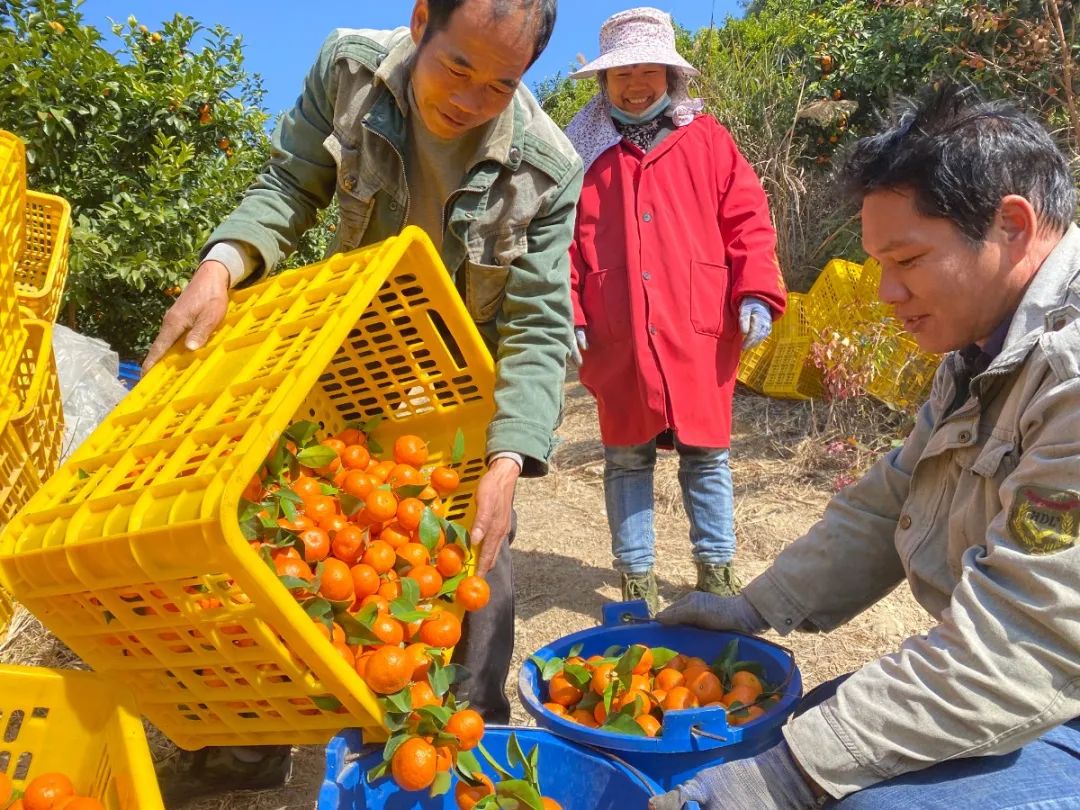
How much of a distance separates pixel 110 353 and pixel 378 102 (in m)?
2.29

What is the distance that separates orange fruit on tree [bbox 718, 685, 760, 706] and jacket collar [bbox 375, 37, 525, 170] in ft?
3.86

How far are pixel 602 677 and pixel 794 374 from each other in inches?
144

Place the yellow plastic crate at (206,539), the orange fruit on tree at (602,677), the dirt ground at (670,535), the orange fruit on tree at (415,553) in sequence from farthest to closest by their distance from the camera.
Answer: the dirt ground at (670,535)
the orange fruit on tree at (602,677)
the orange fruit on tree at (415,553)
the yellow plastic crate at (206,539)

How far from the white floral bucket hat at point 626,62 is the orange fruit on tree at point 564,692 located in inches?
74.6

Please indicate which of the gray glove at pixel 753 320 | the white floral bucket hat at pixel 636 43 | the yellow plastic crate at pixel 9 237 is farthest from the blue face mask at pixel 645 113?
the yellow plastic crate at pixel 9 237

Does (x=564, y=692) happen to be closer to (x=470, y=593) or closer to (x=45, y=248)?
(x=470, y=593)

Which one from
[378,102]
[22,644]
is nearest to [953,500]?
[378,102]

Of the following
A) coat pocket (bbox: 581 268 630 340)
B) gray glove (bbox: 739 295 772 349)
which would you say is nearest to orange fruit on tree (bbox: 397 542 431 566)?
coat pocket (bbox: 581 268 630 340)

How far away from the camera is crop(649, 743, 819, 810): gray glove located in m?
1.37

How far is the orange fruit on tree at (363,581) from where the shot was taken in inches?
62.5

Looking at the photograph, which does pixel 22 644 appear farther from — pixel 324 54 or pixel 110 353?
pixel 324 54

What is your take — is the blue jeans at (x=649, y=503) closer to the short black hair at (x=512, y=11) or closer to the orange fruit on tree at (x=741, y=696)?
the orange fruit on tree at (x=741, y=696)

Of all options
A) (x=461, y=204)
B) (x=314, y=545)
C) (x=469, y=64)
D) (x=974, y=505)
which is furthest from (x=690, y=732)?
(x=469, y=64)

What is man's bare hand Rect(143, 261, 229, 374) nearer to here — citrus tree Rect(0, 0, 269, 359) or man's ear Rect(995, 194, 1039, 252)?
man's ear Rect(995, 194, 1039, 252)
